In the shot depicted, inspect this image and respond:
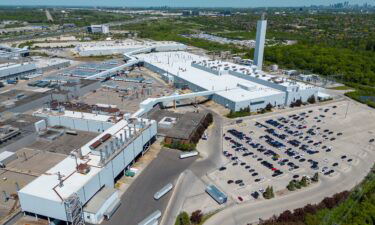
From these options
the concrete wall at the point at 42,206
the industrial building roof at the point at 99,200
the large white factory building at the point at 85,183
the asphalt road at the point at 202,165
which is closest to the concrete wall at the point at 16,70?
the large white factory building at the point at 85,183

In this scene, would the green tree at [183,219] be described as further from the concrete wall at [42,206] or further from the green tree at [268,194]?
the concrete wall at [42,206]

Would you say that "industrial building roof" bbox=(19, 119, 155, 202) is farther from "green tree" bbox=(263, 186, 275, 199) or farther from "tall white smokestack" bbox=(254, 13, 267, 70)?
"tall white smokestack" bbox=(254, 13, 267, 70)

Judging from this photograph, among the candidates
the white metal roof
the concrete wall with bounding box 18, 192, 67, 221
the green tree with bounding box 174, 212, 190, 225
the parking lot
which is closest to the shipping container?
the parking lot

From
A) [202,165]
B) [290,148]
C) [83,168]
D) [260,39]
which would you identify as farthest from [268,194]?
[260,39]

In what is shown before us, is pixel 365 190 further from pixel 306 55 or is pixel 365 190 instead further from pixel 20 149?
pixel 306 55

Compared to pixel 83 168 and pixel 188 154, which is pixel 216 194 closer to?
pixel 188 154

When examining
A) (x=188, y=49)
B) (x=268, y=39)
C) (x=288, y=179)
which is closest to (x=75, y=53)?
(x=188, y=49)
